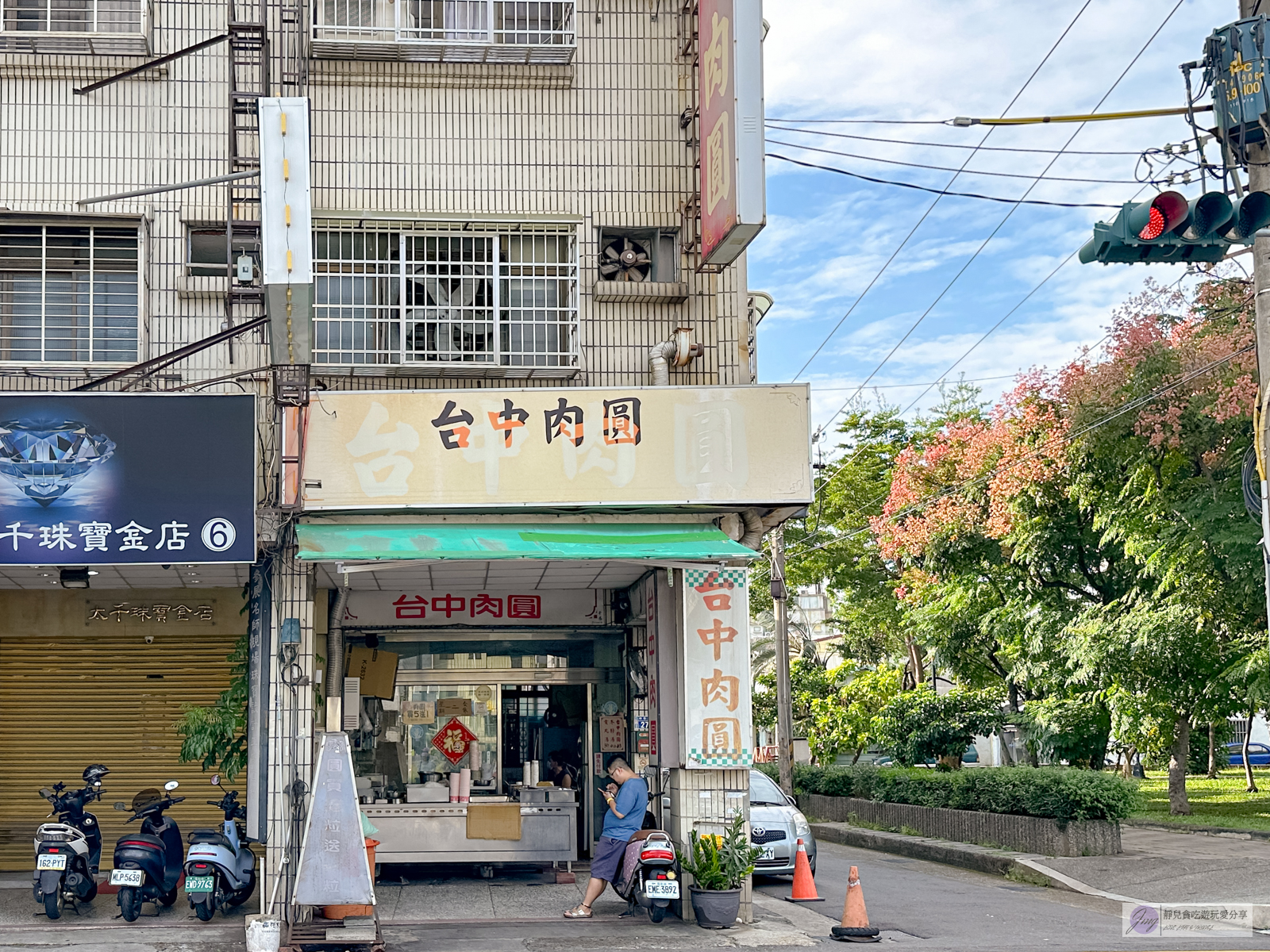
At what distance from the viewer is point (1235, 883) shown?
1464 cm

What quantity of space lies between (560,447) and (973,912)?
6.68 m

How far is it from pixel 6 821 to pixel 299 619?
5810 mm

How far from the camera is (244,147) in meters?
13.1

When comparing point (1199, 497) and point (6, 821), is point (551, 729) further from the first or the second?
point (1199, 497)

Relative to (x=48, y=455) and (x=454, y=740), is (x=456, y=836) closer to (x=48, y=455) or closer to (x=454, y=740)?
(x=454, y=740)

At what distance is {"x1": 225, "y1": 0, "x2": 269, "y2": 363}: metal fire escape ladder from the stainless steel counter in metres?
5.60

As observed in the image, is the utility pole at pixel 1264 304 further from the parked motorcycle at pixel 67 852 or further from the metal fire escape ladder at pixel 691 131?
the parked motorcycle at pixel 67 852

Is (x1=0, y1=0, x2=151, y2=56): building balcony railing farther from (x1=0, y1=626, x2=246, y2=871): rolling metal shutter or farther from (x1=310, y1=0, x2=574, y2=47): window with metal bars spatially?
(x1=0, y1=626, x2=246, y2=871): rolling metal shutter

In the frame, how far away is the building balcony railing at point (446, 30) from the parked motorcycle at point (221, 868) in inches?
289

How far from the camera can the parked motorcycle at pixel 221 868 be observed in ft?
39.4

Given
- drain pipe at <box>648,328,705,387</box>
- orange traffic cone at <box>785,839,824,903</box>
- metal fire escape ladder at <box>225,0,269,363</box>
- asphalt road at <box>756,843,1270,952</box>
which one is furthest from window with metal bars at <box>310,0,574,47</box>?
asphalt road at <box>756,843,1270,952</box>

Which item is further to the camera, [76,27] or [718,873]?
[76,27]

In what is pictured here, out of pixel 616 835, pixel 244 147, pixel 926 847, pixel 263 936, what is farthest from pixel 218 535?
pixel 926 847

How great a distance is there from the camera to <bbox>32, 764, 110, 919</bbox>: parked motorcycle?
1202 cm
